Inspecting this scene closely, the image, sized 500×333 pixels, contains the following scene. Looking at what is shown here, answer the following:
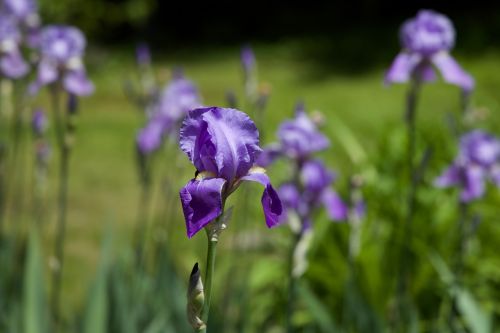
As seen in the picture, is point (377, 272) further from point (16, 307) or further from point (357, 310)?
point (16, 307)

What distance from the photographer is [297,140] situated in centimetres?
224

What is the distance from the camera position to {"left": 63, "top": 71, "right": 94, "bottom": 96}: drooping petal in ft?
7.88

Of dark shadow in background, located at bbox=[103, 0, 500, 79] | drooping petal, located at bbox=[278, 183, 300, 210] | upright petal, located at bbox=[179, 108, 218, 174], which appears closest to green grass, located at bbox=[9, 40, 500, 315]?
dark shadow in background, located at bbox=[103, 0, 500, 79]

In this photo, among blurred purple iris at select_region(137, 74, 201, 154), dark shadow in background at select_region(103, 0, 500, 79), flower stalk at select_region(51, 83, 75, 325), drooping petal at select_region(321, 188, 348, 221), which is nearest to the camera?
flower stalk at select_region(51, 83, 75, 325)

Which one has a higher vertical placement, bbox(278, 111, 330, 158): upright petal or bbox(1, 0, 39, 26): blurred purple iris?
bbox(1, 0, 39, 26): blurred purple iris

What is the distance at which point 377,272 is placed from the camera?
3.29 meters

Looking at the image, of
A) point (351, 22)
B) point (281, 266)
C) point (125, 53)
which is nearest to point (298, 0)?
point (351, 22)

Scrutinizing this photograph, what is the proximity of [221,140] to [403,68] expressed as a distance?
1.32 metres

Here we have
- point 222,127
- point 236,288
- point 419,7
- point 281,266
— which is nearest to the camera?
point 222,127

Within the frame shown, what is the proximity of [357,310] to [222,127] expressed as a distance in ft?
5.05

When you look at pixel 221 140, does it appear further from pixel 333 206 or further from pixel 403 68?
pixel 333 206

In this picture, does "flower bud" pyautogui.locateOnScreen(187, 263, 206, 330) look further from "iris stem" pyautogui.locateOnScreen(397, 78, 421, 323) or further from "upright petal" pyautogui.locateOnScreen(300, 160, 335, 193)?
"upright petal" pyautogui.locateOnScreen(300, 160, 335, 193)

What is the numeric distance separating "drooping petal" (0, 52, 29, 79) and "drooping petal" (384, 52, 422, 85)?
136 cm

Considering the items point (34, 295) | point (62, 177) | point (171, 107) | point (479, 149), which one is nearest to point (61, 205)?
point (62, 177)
